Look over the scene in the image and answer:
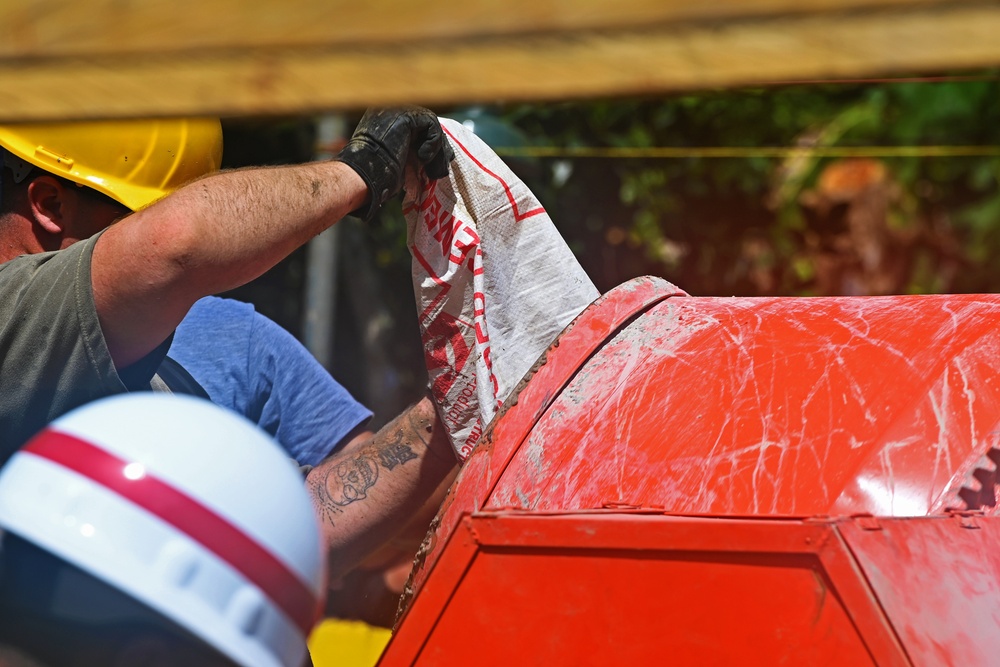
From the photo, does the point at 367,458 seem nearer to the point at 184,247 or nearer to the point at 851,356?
the point at 184,247

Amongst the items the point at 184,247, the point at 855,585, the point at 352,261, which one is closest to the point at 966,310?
the point at 855,585

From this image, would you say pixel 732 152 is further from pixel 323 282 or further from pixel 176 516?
pixel 176 516

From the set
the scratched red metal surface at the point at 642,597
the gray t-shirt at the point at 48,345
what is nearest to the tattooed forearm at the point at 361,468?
the gray t-shirt at the point at 48,345

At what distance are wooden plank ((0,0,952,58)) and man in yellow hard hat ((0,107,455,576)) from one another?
0.92 meters

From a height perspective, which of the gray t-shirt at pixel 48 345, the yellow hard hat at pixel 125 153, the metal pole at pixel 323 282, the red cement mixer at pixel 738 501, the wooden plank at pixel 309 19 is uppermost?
the wooden plank at pixel 309 19

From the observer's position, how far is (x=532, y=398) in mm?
1919

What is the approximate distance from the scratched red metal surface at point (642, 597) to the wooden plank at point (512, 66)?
665 mm

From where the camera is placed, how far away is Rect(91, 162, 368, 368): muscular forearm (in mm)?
1913

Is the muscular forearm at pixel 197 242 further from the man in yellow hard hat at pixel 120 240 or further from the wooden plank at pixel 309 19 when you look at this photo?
the wooden plank at pixel 309 19

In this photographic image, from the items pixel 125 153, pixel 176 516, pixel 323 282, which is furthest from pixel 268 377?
pixel 323 282

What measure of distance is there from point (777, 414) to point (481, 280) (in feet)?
2.53

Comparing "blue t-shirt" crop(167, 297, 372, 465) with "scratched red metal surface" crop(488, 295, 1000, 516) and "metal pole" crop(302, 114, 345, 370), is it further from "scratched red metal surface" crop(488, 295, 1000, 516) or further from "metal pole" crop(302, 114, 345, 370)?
"metal pole" crop(302, 114, 345, 370)

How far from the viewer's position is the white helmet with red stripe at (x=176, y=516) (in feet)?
4.50

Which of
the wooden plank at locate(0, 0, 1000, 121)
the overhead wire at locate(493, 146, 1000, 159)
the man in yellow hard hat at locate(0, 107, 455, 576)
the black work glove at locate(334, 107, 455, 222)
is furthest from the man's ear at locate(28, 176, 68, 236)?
the overhead wire at locate(493, 146, 1000, 159)
